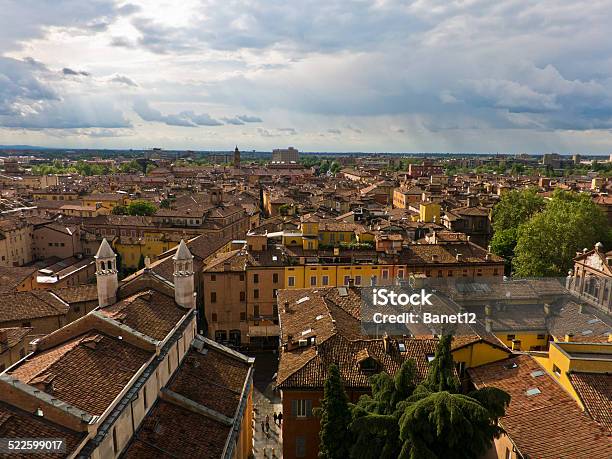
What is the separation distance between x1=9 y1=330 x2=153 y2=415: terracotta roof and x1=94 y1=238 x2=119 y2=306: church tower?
520 cm

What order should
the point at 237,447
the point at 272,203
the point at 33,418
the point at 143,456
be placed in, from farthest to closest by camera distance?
the point at 272,203, the point at 237,447, the point at 143,456, the point at 33,418

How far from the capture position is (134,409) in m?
20.4

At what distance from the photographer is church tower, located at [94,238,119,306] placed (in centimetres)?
2756

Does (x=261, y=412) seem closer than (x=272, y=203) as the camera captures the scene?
Yes

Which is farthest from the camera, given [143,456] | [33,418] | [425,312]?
[425,312]

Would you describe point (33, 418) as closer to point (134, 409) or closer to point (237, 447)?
point (134, 409)

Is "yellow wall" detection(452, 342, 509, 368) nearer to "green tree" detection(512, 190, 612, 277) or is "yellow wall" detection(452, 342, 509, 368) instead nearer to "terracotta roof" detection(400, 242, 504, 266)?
"terracotta roof" detection(400, 242, 504, 266)

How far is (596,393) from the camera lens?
23547 millimetres

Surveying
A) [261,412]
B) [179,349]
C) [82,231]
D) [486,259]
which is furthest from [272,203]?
[179,349]

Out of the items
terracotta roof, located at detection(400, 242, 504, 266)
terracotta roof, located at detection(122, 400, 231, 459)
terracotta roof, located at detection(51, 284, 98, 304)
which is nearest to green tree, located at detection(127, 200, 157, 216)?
terracotta roof, located at detection(51, 284, 98, 304)

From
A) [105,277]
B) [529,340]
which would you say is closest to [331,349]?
[105,277]

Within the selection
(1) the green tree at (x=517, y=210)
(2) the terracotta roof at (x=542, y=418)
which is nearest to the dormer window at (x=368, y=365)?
(2) the terracotta roof at (x=542, y=418)

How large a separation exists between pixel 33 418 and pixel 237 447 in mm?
10515

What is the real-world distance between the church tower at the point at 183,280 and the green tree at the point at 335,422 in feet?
36.0
